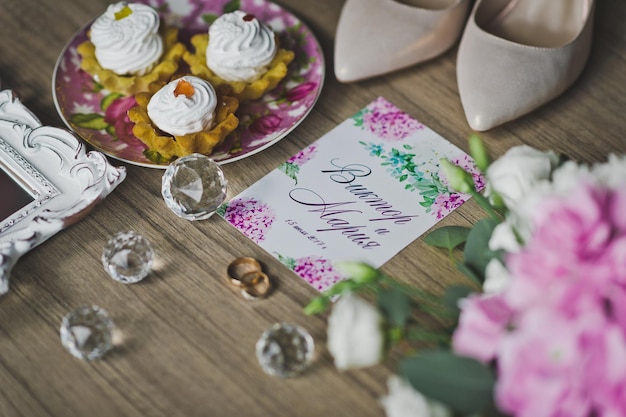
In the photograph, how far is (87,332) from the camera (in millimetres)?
654

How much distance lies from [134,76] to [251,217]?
0.72ft

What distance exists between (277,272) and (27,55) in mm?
436

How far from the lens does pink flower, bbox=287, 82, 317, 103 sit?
85cm

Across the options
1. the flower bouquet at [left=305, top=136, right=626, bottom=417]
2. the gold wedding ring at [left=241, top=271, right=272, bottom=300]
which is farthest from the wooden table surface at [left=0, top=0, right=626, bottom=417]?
the flower bouquet at [left=305, top=136, right=626, bottom=417]

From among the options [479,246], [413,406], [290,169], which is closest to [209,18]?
[290,169]

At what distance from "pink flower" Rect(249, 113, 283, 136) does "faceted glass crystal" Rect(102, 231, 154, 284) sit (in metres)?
0.18

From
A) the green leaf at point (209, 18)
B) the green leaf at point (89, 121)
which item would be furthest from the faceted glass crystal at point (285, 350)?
the green leaf at point (209, 18)

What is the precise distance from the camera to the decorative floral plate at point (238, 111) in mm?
806

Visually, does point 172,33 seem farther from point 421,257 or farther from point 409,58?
point 421,257

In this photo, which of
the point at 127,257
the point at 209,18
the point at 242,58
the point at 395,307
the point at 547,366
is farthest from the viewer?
the point at 209,18

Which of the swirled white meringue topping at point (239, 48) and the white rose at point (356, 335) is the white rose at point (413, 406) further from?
the swirled white meringue topping at point (239, 48)

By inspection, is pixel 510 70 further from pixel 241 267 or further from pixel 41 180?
pixel 41 180

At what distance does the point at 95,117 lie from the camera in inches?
33.1

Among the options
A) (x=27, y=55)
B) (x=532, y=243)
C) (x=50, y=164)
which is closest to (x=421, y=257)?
(x=532, y=243)
